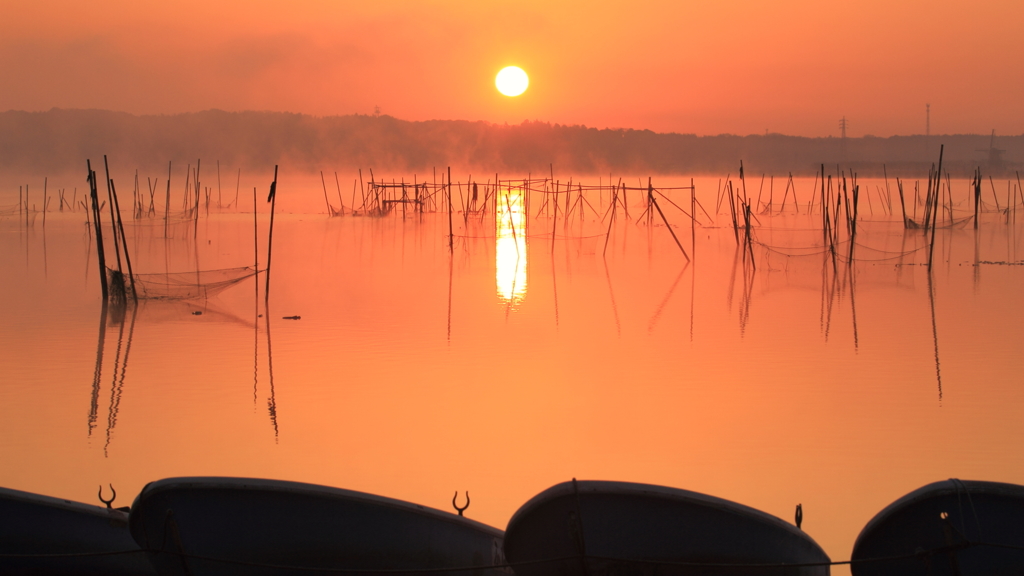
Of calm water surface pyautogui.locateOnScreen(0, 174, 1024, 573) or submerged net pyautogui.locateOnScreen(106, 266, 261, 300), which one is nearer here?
calm water surface pyautogui.locateOnScreen(0, 174, 1024, 573)

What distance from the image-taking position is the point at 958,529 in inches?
100

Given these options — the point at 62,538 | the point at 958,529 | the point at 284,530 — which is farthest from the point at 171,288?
the point at 958,529

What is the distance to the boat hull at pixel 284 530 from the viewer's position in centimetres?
264

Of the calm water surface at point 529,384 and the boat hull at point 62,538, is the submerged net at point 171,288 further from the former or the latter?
the boat hull at point 62,538

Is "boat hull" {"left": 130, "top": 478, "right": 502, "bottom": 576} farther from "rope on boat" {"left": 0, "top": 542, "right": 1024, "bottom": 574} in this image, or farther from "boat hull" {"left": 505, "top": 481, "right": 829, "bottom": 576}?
"boat hull" {"left": 505, "top": 481, "right": 829, "bottom": 576}

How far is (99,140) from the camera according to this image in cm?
9419

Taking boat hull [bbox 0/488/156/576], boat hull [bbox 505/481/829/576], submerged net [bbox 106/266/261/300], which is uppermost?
submerged net [bbox 106/266/261/300]

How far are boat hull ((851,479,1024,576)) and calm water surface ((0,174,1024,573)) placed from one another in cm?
66

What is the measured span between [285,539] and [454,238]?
1533cm

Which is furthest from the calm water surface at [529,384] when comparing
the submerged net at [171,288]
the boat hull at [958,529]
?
the boat hull at [958,529]

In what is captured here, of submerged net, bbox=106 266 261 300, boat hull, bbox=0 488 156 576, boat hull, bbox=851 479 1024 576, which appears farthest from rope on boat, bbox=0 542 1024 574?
submerged net, bbox=106 266 261 300

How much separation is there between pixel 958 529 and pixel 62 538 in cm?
288

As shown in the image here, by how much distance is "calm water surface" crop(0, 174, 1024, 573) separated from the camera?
4020mm

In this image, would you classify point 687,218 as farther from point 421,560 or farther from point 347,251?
point 421,560
